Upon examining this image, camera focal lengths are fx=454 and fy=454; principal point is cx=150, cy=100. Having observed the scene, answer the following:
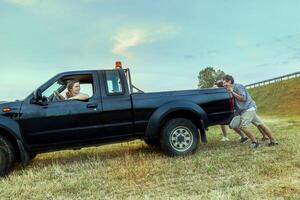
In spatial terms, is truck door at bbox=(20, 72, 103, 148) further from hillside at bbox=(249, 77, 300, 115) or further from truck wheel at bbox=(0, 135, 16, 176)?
hillside at bbox=(249, 77, 300, 115)

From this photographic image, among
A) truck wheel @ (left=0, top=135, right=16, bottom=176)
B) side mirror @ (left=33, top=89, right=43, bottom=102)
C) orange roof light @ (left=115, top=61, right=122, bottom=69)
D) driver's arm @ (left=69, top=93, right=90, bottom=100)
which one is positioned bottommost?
truck wheel @ (left=0, top=135, right=16, bottom=176)

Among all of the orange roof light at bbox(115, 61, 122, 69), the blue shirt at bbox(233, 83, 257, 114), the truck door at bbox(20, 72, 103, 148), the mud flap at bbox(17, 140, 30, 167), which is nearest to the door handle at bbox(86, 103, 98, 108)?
the truck door at bbox(20, 72, 103, 148)

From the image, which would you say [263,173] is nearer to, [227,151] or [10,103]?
[227,151]

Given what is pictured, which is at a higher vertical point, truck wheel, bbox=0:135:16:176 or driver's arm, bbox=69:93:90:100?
driver's arm, bbox=69:93:90:100

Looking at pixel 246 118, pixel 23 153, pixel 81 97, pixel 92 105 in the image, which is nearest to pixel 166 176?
pixel 92 105

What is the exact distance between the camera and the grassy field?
5.89 metres

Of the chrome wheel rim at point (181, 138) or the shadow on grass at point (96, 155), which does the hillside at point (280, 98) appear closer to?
the shadow on grass at point (96, 155)

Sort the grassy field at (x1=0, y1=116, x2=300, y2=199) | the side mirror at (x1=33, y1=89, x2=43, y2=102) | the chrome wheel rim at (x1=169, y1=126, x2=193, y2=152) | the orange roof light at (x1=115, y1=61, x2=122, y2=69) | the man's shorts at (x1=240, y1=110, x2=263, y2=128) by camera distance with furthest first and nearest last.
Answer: the man's shorts at (x1=240, y1=110, x2=263, y2=128) → the orange roof light at (x1=115, y1=61, x2=122, y2=69) → the chrome wheel rim at (x1=169, y1=126, x2=193, y2=152) → the side mirror at (x1=33, y1=89, x2=43, y2=102) → the grassy field at (x1=0, y1=116, x2=300, y2=199)

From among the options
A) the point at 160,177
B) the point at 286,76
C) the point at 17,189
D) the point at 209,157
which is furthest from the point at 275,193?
the point at 286,76

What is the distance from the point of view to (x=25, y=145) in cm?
789

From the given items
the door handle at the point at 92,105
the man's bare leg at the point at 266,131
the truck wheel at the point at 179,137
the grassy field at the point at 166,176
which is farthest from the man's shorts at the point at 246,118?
the door handle at the point at 92,105

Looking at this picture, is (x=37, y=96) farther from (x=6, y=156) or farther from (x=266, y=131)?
(x=266, y=131)

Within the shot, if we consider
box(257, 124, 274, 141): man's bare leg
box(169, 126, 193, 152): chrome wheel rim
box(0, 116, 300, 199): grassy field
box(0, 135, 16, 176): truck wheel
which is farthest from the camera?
box(257, 124, 274, 141): man's bare leg

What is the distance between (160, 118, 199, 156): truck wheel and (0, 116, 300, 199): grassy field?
206 mm
